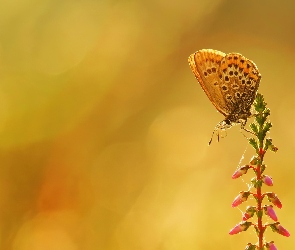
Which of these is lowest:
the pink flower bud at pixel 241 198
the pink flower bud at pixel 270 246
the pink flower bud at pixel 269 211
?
the pink flower bud at pixel 270 246

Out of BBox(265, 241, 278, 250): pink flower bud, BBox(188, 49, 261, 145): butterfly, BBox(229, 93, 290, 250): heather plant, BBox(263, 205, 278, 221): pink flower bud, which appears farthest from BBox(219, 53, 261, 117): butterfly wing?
BBox(265, 241, 278, 250): pink flower bud

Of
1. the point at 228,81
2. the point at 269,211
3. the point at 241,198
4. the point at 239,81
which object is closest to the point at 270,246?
the point at 269,211

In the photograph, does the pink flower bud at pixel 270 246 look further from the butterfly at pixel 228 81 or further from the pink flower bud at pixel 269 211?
the butterfly at pixel 228 81

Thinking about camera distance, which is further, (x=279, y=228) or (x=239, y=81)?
(x=239, y=81)

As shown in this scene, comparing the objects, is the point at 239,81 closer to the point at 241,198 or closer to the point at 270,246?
the point at 241,198

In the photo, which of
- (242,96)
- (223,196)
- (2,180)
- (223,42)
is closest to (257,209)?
(242,96)

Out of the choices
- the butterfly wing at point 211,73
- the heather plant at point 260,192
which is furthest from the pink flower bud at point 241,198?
the butterfly wing at point 211,73

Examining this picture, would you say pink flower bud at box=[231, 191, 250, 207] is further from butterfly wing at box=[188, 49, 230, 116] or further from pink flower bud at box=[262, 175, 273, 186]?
butterfly wing at box=[188, 49, 230, 116]
